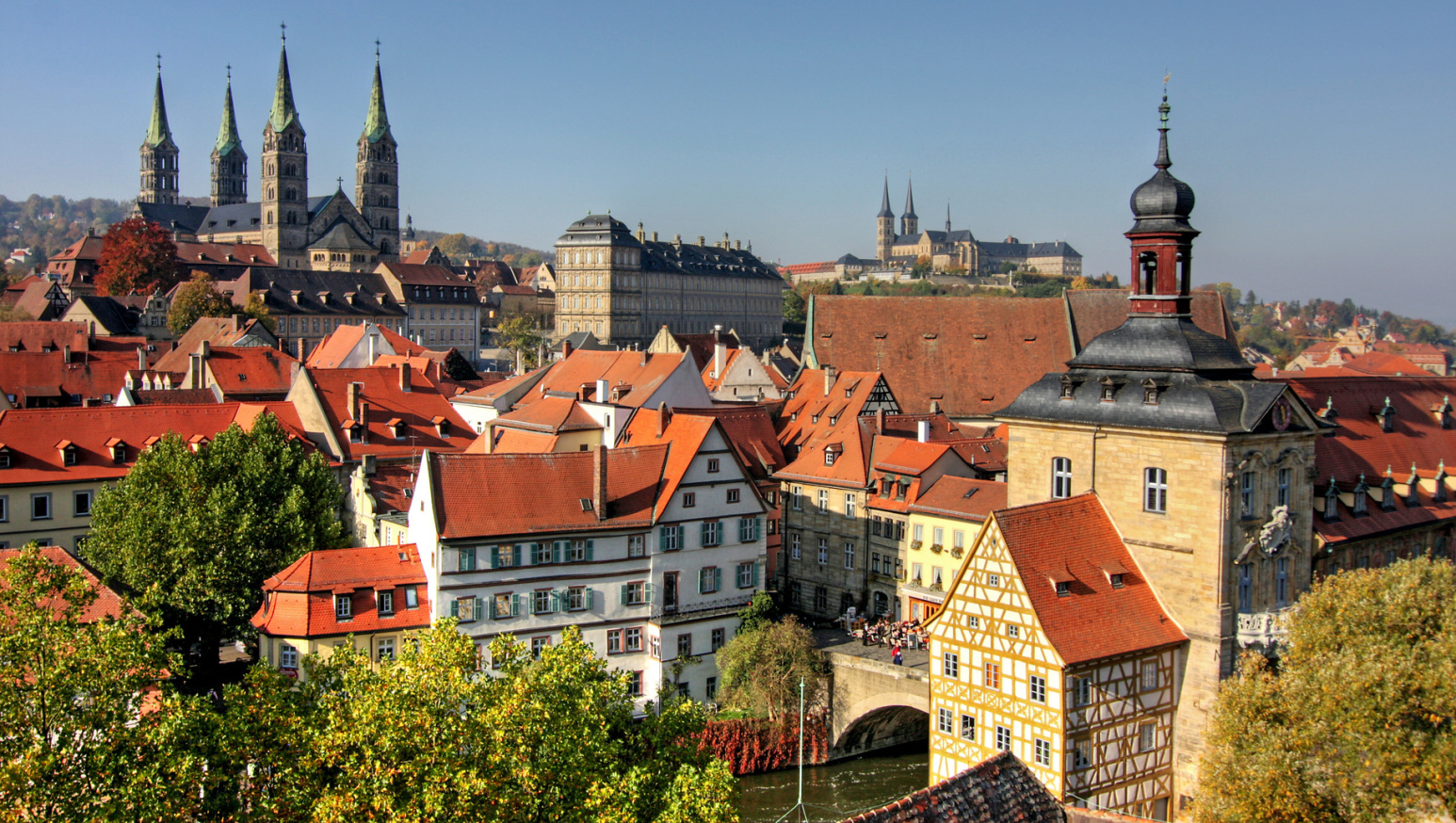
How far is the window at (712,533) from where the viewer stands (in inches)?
1697

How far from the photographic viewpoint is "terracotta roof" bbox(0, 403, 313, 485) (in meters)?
48.2

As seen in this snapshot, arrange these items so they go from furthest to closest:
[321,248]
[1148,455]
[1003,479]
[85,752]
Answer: [321,248]
[1003,479]
[1148,455]
[85,752]

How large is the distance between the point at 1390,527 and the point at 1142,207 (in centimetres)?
1163

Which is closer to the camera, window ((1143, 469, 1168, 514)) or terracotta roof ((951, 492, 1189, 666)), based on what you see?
terracotta roof ((951, 492, 1189, 666))

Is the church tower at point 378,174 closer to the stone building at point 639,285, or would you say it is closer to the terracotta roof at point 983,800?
the stone building at point 639,285

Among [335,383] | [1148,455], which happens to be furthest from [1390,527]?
[335,383]

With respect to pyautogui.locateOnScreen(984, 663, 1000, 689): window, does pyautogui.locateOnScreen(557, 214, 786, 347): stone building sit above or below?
above

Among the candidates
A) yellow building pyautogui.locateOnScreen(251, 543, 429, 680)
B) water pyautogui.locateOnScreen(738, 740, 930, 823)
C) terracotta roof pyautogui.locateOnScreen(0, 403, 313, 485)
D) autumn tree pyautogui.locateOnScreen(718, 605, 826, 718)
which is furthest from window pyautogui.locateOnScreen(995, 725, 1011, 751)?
terracotta roof pyautogui.locateOnScreen(0, 403, 313, 485)

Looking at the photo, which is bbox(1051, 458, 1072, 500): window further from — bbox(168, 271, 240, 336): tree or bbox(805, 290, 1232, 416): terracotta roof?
bbox(168, 271, 240, 336): tree

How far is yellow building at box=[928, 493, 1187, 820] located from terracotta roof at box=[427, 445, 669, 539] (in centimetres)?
1195

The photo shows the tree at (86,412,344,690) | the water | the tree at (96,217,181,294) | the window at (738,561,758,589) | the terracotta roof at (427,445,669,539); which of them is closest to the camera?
the water

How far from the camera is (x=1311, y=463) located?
34781 mm

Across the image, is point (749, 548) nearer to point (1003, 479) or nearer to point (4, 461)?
point (1003, 479)

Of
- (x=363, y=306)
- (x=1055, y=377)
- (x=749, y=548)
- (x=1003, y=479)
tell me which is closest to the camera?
(x=1055, y=377)
